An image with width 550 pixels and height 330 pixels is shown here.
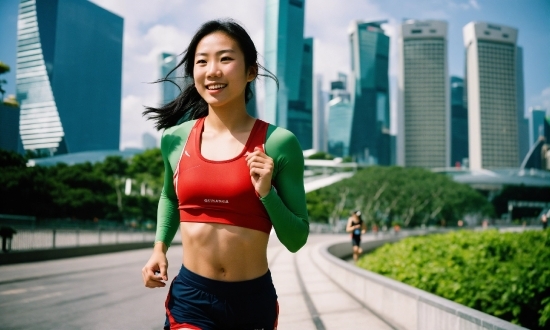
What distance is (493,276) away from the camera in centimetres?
712

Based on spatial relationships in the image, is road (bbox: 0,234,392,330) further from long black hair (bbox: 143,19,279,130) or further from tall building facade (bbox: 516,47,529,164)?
tall building facade (bbox: 516,47,529,164)

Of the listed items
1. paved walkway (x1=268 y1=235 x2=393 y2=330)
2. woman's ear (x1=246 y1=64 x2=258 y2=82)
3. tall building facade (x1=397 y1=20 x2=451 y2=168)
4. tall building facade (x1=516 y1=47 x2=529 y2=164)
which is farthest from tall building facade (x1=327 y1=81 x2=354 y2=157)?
woman's ear (x1=246 y1=64 x2=258 y2=82)

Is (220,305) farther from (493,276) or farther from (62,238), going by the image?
(62,238)

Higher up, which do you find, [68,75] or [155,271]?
[68,75]

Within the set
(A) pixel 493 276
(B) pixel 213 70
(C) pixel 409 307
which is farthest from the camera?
(A) pixel 493 276

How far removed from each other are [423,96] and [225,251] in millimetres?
173303

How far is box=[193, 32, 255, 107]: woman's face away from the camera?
6.65ft

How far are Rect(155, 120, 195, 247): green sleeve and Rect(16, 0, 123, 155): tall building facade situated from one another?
10390 millimetres

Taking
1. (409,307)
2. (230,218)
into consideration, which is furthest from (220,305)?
(409,307)

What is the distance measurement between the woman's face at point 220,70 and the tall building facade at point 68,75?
34.7ft

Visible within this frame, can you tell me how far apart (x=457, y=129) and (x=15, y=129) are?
182804 millimetres

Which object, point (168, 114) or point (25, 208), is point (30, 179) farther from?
point (168, 114)

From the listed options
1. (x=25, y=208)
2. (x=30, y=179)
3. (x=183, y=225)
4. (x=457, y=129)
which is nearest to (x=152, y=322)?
(x=183, y=225)

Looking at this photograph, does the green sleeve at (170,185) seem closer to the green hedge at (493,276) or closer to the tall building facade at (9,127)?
the green hedge at (493,276)
